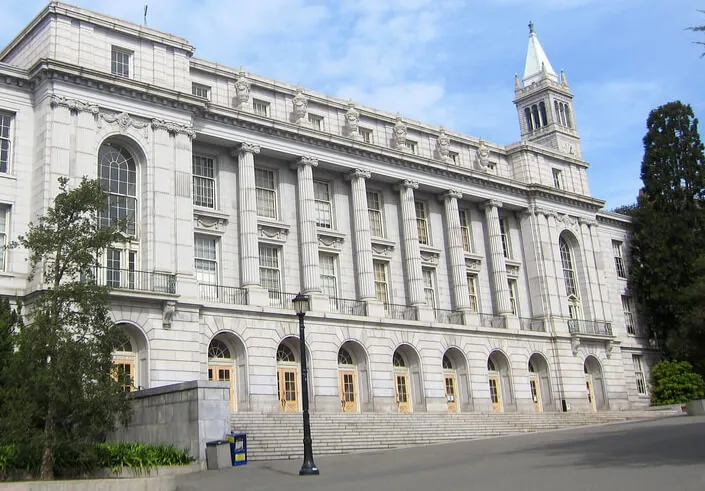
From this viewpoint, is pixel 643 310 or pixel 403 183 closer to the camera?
pixel 403 183

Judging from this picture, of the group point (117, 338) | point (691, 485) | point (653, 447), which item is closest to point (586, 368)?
point (653, 447)

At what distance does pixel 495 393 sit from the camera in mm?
47531

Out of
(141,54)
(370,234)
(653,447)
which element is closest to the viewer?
(653,447)

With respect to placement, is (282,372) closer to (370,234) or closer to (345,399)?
(345,399)

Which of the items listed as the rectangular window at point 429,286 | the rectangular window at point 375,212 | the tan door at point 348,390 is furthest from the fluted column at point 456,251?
the tan door at point 348,390

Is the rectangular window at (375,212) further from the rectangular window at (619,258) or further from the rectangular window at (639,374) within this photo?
the rectangular window at (639,374)

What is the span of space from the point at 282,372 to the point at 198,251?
7040mm

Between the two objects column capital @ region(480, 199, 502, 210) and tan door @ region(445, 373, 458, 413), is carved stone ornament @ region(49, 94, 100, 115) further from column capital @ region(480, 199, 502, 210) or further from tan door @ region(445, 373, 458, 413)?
column capital @ region(480, 199, 502, 210)

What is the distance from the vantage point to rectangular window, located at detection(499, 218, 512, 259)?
172 feet

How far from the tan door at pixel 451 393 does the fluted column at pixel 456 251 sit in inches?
160

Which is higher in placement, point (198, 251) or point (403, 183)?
point (403, 183)

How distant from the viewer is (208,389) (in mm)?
24094

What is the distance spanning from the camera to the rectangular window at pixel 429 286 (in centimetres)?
4675

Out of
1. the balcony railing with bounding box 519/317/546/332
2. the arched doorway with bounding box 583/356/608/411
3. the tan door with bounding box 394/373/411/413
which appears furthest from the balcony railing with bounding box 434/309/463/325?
the arched doorway with bounding box 583/356/608/411
